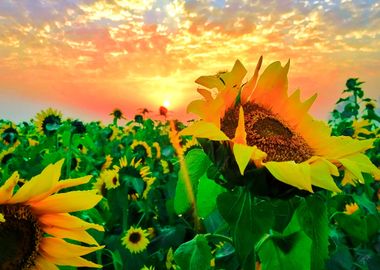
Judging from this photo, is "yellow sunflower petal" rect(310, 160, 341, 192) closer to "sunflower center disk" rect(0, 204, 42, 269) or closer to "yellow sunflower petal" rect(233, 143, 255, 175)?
"yellow sunflower petal" rect(233, 143, 255, 175)

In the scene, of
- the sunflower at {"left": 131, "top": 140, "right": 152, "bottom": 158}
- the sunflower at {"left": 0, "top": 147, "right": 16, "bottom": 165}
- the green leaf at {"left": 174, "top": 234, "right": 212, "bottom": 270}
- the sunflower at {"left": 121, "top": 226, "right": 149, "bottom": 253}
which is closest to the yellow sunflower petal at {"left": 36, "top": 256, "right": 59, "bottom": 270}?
the green leaf at {"left": 174, "top": 234, "right": 212, "bottom": 270}

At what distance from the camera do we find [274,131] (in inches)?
39.9

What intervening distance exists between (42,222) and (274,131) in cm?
42

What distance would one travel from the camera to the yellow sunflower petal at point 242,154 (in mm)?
856

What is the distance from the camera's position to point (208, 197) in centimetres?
104

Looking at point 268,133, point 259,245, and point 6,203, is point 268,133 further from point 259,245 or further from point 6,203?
point 6,203

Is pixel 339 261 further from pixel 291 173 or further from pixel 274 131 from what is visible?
pixel 291 173

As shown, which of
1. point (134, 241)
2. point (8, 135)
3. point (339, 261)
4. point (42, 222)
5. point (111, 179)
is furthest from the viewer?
point (8, 135)

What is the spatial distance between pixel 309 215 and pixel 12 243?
482mm

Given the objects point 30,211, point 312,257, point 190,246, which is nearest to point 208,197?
point 190,246

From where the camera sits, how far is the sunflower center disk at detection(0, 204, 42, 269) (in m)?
0.91

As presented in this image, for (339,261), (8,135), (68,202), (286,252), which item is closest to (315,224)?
(286,252)

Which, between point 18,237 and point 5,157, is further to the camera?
point 5,157

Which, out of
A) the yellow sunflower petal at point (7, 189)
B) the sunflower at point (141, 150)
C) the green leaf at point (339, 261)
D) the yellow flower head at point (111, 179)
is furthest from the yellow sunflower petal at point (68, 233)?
the sunflower at point (141, 150)
